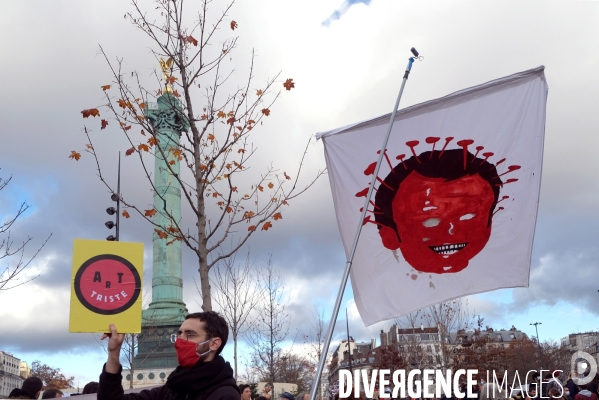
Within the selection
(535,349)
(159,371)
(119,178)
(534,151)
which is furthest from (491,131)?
(535,349)

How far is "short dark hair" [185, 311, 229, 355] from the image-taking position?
3.58 meters

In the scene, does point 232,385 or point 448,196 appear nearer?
point 232,385

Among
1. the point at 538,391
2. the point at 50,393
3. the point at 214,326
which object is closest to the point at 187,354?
the point at 214,326

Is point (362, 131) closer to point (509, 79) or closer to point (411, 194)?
point (411, 194)

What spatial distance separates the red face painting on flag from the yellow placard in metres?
3.00

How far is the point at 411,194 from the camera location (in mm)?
6223

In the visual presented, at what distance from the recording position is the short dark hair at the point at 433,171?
20.0 ft

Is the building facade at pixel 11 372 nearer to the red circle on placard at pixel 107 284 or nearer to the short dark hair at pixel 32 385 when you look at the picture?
the short dark hair at pixel 32 385

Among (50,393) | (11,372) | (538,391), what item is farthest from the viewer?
(11,372)

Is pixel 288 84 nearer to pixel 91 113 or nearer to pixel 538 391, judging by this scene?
pixel 91 113

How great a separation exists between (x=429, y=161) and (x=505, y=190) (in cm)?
78

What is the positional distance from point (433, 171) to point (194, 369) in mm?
3633

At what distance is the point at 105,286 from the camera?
3.87 m

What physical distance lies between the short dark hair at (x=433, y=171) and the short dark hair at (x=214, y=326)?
9.71ft
